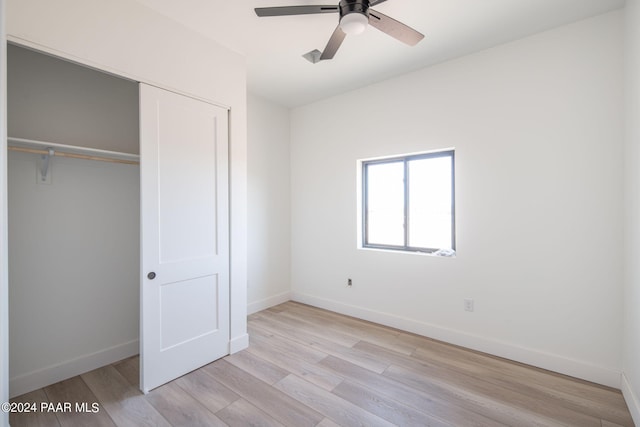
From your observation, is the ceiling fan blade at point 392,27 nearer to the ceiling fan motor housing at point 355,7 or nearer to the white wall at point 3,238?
the ceiling fan motor housing at point 355,7

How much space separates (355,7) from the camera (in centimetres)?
168

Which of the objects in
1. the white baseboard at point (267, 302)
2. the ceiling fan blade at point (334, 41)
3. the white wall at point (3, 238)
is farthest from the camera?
the white baseboard at point (267, 302)

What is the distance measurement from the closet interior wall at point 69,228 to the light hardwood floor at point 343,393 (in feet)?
0.87

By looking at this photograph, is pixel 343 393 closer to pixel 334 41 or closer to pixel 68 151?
pixel 334 41

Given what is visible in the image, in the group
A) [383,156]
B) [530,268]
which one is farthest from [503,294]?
[383,156]

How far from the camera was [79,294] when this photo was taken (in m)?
2.38

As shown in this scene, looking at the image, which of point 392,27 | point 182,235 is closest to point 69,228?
point 182,235

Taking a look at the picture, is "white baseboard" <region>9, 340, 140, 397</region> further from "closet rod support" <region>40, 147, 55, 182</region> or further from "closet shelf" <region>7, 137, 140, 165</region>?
"closet shelf" <region>7, 137, 140, 165</region>

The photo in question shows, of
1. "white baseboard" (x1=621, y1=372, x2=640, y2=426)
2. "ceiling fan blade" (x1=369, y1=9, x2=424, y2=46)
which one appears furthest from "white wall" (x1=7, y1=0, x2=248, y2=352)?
"white baseboard" (x1=621, y1=372, x2=640, y2=426)

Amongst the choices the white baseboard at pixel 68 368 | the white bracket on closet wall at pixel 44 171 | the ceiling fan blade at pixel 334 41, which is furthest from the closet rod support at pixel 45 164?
the ceiling fan blade at pixel 334 41

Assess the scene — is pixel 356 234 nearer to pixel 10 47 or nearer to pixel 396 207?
pixel 396 207

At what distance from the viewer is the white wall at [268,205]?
378cm

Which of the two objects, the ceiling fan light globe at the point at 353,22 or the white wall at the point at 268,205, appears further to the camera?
the white wall at the point at 268,205

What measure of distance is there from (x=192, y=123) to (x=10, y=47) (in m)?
1.33
